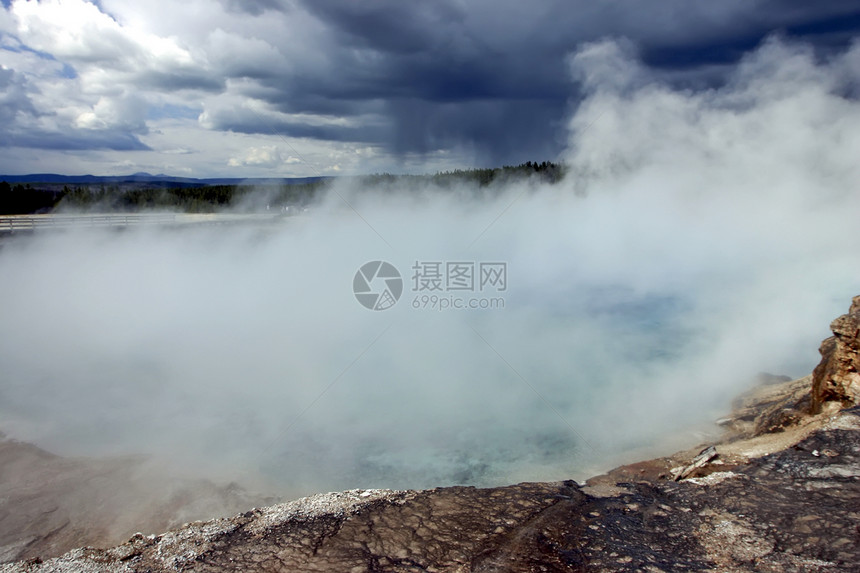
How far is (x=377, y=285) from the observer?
18562 millimetres

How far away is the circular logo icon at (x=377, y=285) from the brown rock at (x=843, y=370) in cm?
1115

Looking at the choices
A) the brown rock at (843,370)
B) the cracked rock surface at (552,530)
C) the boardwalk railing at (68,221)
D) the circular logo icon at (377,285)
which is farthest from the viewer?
the boardwalk railing at (68,221)

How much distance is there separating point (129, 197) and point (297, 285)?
2403 cm

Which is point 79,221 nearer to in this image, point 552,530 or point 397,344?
point 397,344

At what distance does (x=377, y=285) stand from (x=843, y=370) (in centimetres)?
1434

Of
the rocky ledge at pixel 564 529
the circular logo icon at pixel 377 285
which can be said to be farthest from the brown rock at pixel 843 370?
the circular logo icon at pixel 377 285

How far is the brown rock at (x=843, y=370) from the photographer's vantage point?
5.70 m

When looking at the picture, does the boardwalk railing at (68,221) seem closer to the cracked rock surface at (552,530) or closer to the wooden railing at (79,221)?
the wooden railing at (79,221)

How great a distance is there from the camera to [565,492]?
4.23 metres

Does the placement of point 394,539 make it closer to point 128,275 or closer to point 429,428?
point 429,428

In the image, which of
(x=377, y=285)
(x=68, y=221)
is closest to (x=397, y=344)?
(x=377, y=285)

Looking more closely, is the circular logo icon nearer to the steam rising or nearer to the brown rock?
the steam rising

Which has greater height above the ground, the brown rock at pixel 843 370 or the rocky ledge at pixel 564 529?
the brown rock at pixel 843 370

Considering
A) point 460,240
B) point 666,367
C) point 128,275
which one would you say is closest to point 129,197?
point 128,275
